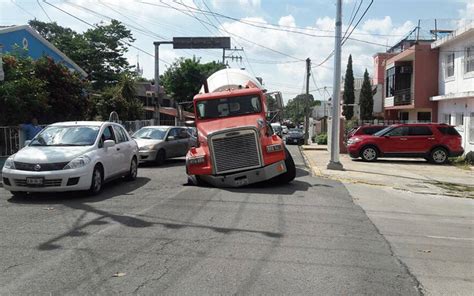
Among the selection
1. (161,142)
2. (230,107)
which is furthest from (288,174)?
(161,142)

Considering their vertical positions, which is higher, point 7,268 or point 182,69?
point 182,69

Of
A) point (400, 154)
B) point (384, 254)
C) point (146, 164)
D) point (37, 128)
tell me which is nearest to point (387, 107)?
point (400, 154)

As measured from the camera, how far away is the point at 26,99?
17.4 m

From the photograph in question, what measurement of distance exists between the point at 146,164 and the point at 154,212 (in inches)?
403

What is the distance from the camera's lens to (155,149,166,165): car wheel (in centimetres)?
1820

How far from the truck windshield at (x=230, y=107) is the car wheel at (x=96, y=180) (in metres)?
3.68

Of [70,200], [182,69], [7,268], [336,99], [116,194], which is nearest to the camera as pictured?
[7,268]

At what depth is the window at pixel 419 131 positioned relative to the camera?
72.8 ft

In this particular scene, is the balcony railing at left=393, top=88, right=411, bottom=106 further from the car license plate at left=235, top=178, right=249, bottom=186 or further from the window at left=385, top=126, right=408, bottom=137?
the car license plate at left=235, top=178, right=249, bottom=186

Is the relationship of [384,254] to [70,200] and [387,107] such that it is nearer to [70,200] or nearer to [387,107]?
[70,200]

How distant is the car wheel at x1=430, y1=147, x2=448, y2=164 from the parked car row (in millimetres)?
14375

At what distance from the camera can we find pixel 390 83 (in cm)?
3912

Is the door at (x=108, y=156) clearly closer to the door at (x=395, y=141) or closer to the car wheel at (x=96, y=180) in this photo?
the car wheel at (x=96, y=180)

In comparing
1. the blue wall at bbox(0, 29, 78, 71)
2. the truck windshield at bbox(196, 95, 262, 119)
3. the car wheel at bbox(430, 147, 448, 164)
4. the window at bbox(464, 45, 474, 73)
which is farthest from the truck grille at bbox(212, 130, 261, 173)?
the window at bbox(464, 45, 474, 73)
